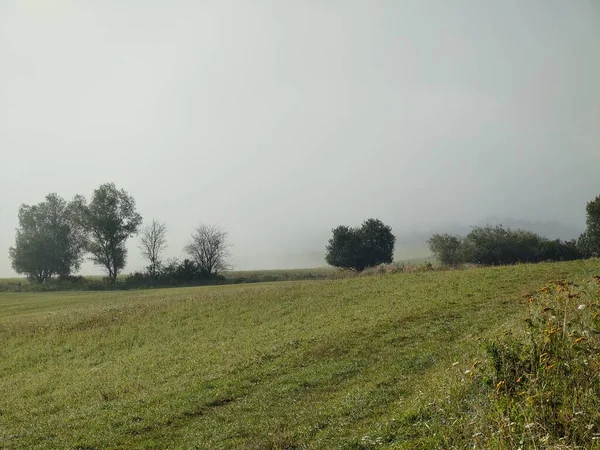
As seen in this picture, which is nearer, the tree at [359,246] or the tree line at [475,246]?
Result: the tree line at [475,246]

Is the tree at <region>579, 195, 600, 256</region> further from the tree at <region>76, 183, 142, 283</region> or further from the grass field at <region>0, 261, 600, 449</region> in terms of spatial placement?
the tree at <region>76, 183, 142, 283</region>

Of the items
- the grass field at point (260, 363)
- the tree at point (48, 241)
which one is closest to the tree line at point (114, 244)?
the tree at point (48, 241)

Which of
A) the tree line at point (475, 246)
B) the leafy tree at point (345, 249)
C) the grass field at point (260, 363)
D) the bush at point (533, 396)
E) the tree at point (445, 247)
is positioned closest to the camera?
the bush at point (533, 396)

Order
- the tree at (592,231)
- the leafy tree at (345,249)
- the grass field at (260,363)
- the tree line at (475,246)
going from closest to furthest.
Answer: the grass field at (260,363) → the tree at (592,231) → the tree line at (475,246) → the leafy tree at (345,249)

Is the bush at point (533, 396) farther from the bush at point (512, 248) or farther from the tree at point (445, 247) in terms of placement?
the tree at point (445, 247)

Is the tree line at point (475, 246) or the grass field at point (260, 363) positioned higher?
the tree line at point (475, 246)

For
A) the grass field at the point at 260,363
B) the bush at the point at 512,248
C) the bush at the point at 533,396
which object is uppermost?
the bush at the point at 512,248

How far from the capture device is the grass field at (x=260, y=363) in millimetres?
12836

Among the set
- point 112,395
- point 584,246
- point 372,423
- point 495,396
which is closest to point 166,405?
point 112,395

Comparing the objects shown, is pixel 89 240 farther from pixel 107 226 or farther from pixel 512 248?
pixel 512 248

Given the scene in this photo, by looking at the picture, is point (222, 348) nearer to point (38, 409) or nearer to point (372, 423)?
point (38, 409)

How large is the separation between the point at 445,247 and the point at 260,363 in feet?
237

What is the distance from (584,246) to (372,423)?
69.9 m

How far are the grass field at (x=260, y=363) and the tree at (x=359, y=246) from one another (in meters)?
55.6
